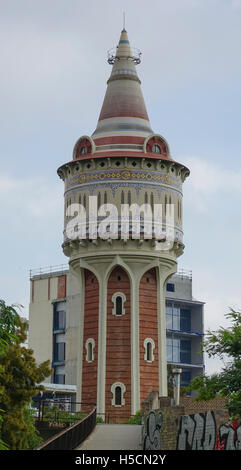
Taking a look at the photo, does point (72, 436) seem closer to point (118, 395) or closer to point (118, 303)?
point (118, 395)

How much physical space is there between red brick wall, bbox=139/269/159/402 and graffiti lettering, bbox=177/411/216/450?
61.3ft

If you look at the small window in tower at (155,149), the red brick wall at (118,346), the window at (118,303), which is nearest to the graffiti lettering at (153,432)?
the red brick wall at (118,346)

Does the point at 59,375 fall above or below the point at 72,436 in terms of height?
above

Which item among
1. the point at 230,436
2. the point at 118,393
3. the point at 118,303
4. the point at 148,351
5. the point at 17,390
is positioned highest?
the point at 118,303

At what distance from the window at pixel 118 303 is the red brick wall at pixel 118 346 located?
0.18m

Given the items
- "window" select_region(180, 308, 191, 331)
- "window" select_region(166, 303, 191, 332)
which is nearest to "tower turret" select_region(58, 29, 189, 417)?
"window" select_region(166, 303, 191, 332)

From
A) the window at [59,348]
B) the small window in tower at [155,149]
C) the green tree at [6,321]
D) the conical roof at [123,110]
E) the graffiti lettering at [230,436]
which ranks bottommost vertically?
the graffiti lettering at [230,436]

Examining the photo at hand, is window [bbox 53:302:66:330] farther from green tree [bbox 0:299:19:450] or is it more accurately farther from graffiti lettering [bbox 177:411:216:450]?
green tree [bbox 0:299:19:450]

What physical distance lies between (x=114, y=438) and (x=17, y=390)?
7207 millimetres

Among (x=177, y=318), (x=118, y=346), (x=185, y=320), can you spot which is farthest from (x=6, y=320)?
(x=185, y=320)

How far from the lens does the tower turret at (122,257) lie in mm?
54719

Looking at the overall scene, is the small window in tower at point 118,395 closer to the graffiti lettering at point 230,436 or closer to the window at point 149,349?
the window at point 149,349

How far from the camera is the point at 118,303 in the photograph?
55906mm

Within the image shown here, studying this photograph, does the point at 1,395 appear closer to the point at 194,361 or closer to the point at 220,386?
the point at 220,386
